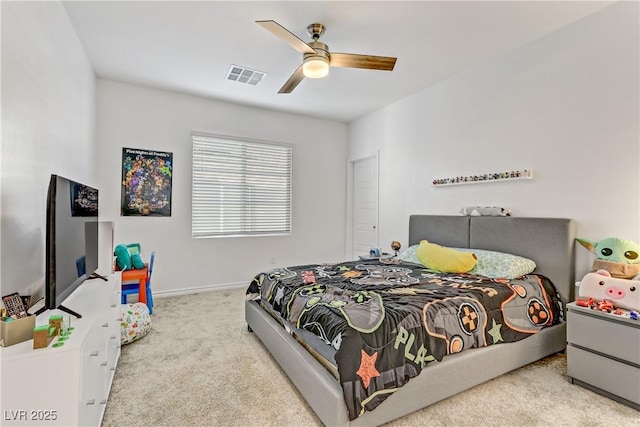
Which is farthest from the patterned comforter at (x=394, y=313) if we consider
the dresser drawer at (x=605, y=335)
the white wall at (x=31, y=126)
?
the white wall at (x=31, y=126)

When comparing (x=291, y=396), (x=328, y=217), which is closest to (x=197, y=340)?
(x=291, y=396)

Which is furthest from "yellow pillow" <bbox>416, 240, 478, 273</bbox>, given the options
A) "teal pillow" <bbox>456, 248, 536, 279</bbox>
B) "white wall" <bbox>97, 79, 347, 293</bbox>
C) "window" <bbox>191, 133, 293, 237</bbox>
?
"window" <bbox>191, 133, 293, 237</bbox>

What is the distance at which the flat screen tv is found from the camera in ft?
4.75

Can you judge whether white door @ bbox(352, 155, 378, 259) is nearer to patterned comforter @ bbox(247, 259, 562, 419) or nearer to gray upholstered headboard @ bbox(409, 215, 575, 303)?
gray upholstered headboard @ bbox(409, 215, 575, 303)

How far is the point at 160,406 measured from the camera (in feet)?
6.24

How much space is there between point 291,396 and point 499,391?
138 centimetres

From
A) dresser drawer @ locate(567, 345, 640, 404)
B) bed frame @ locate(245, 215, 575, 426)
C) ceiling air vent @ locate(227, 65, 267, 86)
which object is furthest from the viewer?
ceiling air vent @ locate(227, 65, 267, 86)

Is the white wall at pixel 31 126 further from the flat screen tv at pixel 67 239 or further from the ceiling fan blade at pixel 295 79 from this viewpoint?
the ceiling fan blade at pixel 295 79

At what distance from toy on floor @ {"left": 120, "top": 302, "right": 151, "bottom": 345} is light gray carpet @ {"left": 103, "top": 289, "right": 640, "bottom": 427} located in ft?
0.28

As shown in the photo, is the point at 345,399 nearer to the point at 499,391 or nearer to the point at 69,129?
the point at 499,391

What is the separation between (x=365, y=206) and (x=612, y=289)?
347 cm

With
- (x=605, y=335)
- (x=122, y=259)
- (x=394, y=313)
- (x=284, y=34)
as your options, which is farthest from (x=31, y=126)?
(x=605, y=335)

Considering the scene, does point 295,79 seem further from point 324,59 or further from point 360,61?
point 360,61

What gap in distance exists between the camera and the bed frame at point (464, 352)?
66.6 inches
